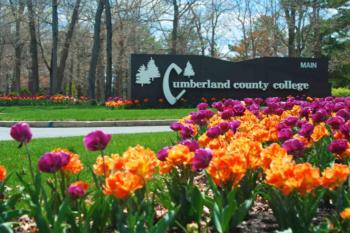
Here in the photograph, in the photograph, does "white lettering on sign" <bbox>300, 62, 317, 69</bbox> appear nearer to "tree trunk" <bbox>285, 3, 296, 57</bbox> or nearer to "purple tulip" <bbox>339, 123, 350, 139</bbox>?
"tree trunk" <bbox>285, 3, 296, 57</bbox>

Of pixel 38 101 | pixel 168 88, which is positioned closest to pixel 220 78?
pixel 168 88

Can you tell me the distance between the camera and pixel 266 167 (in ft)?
11.2

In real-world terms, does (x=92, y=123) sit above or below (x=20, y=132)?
below

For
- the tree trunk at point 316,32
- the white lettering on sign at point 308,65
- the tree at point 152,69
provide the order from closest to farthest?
the tree at point 152,69 → the white lettering on sign at point 308,65 → the tree trunk at point 316,32

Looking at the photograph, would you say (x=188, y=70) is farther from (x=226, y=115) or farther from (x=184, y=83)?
(x=226, y=115)

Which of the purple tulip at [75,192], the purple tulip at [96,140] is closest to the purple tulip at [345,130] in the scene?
the purple tulip at [96,140]

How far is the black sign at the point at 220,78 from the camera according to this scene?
22656mm

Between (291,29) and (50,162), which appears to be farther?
(291,29)

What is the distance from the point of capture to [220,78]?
76.4 feet

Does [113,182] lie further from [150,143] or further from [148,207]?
[150,143]

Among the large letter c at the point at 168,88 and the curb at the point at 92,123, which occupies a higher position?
the large letter c at the point at 168,88

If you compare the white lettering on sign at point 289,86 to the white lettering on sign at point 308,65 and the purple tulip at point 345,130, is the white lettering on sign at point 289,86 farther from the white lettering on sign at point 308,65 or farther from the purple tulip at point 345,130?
the purple tulip at point 345,130

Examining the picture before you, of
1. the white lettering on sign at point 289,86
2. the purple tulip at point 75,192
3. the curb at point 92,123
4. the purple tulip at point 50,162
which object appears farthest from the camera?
the white lettering on sign at point 289,86

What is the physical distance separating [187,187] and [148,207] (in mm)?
456
